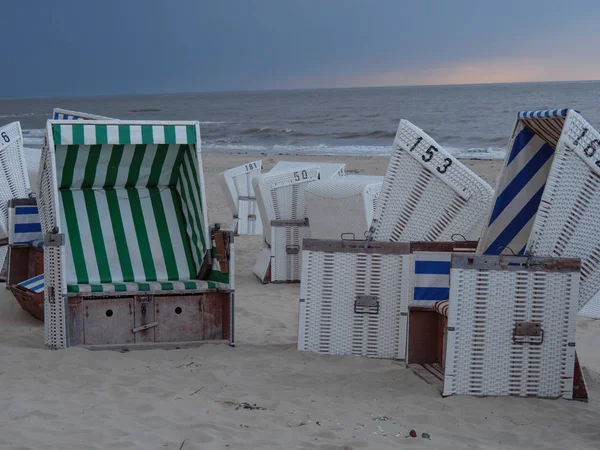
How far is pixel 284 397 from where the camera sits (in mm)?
4926

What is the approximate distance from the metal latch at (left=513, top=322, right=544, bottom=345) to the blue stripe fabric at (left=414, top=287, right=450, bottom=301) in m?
0.82

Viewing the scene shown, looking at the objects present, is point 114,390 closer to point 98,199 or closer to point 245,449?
point 245,449

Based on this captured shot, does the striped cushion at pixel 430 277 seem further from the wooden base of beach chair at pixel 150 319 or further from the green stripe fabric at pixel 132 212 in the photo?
the green stripe fabric at pixel 132 212

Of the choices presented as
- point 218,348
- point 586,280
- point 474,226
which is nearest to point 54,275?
point 218,348

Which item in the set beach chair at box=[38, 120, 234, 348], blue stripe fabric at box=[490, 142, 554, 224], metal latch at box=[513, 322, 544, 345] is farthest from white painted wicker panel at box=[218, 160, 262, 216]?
metal latch at box=[513, 322, 544, 345]

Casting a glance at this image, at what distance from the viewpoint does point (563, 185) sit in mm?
4898

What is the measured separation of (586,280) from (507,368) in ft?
2.79

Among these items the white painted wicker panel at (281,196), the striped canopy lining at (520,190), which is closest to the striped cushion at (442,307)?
the striped canopy lining at (520,190)

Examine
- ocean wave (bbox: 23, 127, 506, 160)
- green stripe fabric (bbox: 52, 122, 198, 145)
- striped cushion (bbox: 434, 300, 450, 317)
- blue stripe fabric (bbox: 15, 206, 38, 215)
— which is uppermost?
ocean wave (bbox: 23, 127, 506, 160)

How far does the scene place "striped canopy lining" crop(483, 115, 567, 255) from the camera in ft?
18.7

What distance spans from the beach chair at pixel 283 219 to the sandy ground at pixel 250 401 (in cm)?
272

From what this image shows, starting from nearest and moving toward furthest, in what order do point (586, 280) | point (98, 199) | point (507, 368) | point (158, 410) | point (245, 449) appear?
point (245, 449) < point (158, 410) < point (507, 368) < point (586, 280) < point (98, 199)

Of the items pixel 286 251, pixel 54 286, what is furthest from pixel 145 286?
pixel 286 251

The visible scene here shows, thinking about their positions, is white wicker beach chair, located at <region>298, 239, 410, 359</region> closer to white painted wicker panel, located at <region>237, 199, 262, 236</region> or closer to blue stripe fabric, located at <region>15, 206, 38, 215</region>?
blue stripe fabric, located at <region>15, 206, 38, 215</region>
